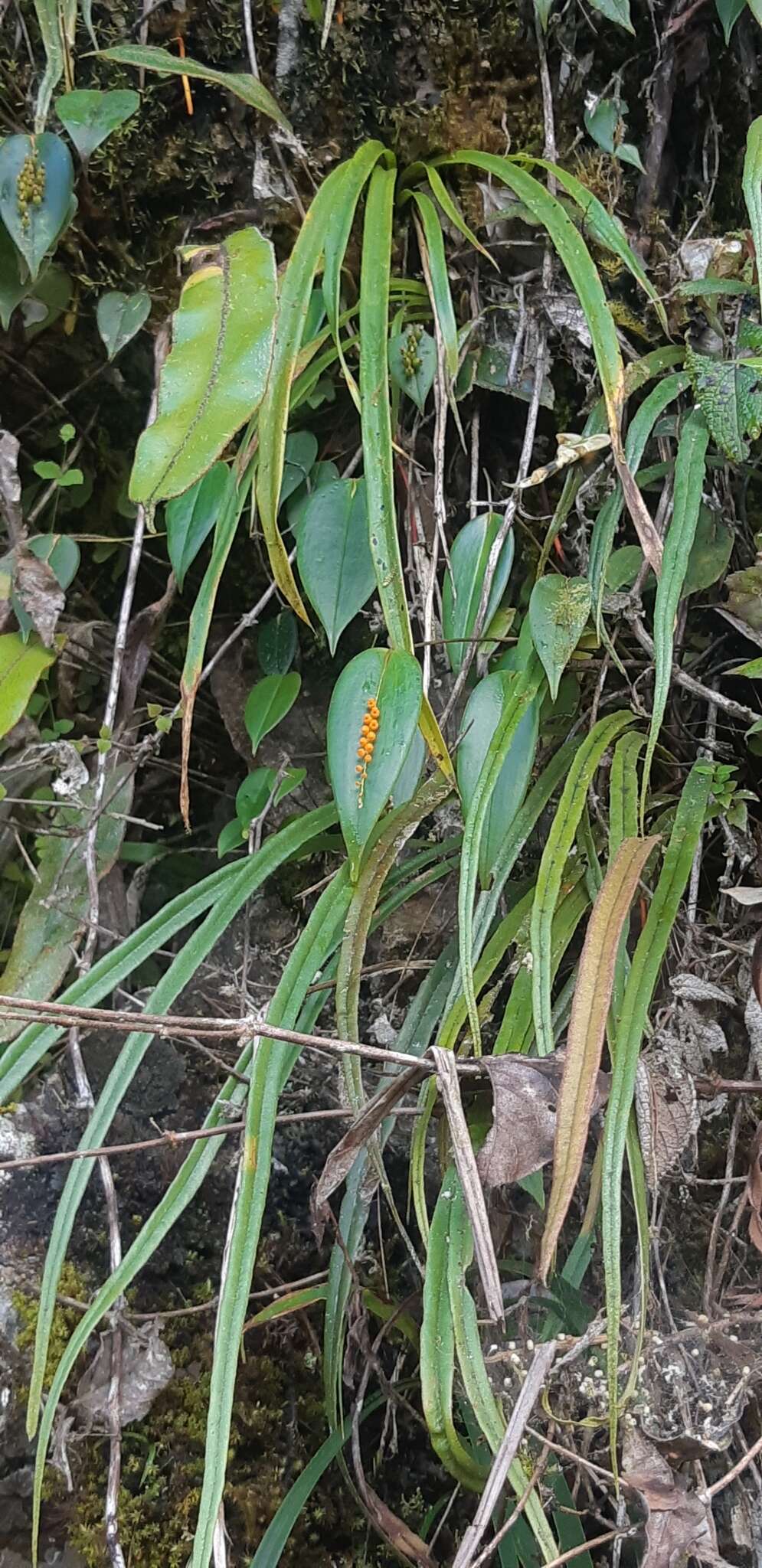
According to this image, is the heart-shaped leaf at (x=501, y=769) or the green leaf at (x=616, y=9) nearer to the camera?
the heart-shaped leaf at (x=501, y=769)

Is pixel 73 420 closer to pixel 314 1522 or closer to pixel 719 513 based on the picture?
pixel 719 513

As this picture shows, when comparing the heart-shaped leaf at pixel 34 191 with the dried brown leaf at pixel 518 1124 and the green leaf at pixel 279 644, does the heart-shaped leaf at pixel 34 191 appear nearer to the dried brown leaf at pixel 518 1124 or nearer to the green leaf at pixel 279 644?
the green leaf at pixel 279 644

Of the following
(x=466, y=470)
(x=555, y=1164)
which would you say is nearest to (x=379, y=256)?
(x=466, y=470)

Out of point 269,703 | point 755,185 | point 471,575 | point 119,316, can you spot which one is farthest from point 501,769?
point 119,316

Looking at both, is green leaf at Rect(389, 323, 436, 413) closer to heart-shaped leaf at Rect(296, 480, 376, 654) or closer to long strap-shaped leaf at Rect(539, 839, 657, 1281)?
heart-shaped leaf at Rect(296, 480, 376, 654)

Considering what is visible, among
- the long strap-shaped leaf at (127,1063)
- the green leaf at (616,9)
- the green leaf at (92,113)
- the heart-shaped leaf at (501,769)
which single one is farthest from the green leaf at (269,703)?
the green leaf at (616,9)

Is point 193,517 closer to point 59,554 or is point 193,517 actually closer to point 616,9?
point 59,554
